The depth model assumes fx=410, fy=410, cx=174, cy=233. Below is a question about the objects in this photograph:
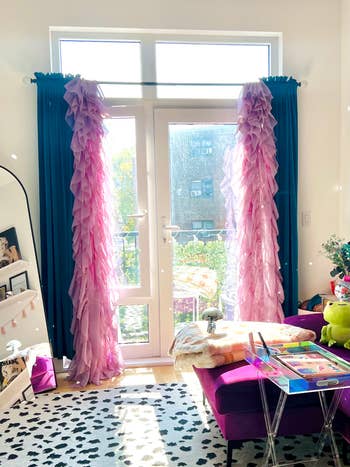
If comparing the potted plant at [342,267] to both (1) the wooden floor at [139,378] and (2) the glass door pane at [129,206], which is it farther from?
(2) the glass door pane at [129,206]

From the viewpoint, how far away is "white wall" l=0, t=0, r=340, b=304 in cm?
292

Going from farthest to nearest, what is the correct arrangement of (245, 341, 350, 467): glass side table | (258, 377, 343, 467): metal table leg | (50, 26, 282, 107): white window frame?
(50, 26, 282, 107): white window frame, (258, 377, 343, 467): metal table leg, (245, 341, 350, 467): glass side table

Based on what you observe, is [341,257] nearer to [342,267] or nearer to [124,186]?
[342,267]

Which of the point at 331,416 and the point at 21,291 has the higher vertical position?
the point at 21,291

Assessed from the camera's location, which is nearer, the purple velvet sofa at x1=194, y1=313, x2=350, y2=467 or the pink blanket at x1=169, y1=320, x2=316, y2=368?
the purple velvet sofa at x1=194, y1=313, x2=350, y2=467

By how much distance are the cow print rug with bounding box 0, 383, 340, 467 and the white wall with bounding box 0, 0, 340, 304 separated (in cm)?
137

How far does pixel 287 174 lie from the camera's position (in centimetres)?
314

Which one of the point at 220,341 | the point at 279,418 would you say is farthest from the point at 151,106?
the point at 279,418

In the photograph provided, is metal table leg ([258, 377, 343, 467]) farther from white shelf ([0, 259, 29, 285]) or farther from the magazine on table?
white shelf ([0, 259, 29, 285])

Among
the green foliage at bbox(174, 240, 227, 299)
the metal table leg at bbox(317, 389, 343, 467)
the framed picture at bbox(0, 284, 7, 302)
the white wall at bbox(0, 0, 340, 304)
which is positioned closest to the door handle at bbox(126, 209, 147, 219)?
the green foliage at bbox(174, 240, 227, 299)

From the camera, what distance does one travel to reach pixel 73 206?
290cm

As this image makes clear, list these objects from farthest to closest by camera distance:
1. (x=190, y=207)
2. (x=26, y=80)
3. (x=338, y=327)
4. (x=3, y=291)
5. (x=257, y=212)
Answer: (x=190, y=207), (x=257, y=212), (x=26, y=80), (x=3, y=291), (x=338, y=327)

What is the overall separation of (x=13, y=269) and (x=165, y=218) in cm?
115

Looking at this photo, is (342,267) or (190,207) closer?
(342,267)
